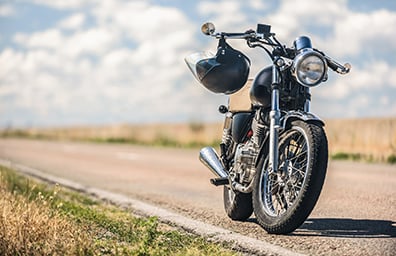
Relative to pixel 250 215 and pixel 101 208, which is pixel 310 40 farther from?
pixel 101 208

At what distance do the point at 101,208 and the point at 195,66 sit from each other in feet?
7.94

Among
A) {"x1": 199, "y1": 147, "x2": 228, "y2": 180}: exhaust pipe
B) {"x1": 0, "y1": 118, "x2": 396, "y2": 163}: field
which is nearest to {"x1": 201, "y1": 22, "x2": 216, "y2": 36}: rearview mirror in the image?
{"x1": 199, "y1": 147, "x2": 228, "y2": 180}: exhaust pipe

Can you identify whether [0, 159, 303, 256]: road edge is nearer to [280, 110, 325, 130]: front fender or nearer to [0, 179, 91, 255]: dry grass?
[280, 110, 325, 130]: front fender

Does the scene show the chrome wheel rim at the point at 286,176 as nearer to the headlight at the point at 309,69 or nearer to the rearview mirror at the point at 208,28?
the headlight at the point at 309,69

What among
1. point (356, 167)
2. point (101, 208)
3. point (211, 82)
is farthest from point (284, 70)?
point (356, 167)

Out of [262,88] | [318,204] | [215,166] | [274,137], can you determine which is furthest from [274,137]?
[318,204]

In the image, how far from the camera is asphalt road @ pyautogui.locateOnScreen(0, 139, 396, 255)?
18.7 ft

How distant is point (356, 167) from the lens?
44.6ft

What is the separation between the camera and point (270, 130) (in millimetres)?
5902

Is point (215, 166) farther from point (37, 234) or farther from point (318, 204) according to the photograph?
point (37, 234)

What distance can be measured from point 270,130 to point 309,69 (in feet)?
1.90

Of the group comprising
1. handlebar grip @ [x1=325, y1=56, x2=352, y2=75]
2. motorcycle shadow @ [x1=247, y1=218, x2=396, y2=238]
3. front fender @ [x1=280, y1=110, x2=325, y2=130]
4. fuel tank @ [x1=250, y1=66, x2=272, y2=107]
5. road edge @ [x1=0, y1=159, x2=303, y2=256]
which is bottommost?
road edge @ [x1=0, y1=159, x2=303, y2=256]

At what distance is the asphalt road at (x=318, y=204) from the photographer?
570 centimetres

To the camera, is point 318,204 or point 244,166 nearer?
point 244,166
